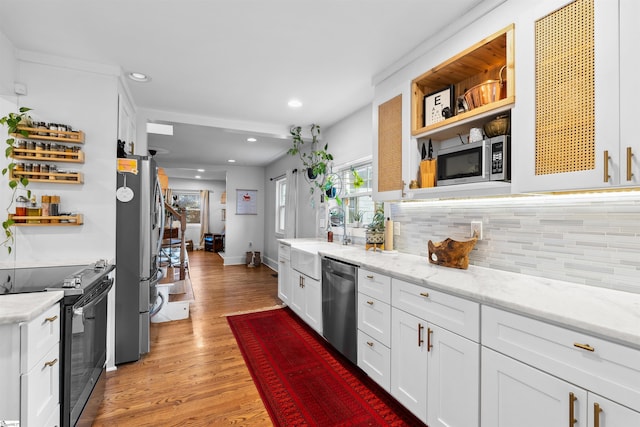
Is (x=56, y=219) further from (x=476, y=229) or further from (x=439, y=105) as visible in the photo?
(x=476, y=229)

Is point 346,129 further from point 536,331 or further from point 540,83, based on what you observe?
point 536,331

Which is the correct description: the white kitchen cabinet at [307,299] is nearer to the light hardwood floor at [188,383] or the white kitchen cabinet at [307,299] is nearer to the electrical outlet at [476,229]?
the light hardwood floor at [188,383]

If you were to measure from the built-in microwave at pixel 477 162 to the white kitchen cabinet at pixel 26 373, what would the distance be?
7.54 ft

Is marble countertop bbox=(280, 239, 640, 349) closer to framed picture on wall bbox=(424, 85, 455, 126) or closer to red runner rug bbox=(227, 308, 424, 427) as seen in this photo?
red runner rug bbox=(227, 308, 424, 427)

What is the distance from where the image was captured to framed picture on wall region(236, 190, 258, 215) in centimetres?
760

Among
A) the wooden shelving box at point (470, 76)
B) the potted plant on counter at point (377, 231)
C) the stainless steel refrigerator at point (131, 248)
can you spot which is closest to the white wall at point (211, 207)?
the stainless steel refrigerator at point (131, 248)

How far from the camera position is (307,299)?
125 inches

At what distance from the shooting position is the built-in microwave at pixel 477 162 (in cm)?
167

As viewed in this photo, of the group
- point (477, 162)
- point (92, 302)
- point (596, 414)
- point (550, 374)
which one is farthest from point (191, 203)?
point (596, 414)

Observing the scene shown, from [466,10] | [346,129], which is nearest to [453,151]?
[466,10]

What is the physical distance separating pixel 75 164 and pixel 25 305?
1.55 meters

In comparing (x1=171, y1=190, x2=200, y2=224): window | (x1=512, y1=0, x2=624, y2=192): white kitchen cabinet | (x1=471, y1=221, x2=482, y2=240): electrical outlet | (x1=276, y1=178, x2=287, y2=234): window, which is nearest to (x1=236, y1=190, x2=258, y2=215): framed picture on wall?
(x1=276, y1=178, x2=287, y2=234): window

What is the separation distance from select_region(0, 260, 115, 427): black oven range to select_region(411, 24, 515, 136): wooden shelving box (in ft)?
7.68

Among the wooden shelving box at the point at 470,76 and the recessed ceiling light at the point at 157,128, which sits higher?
the recessed ceiling light at the point at 157,128
